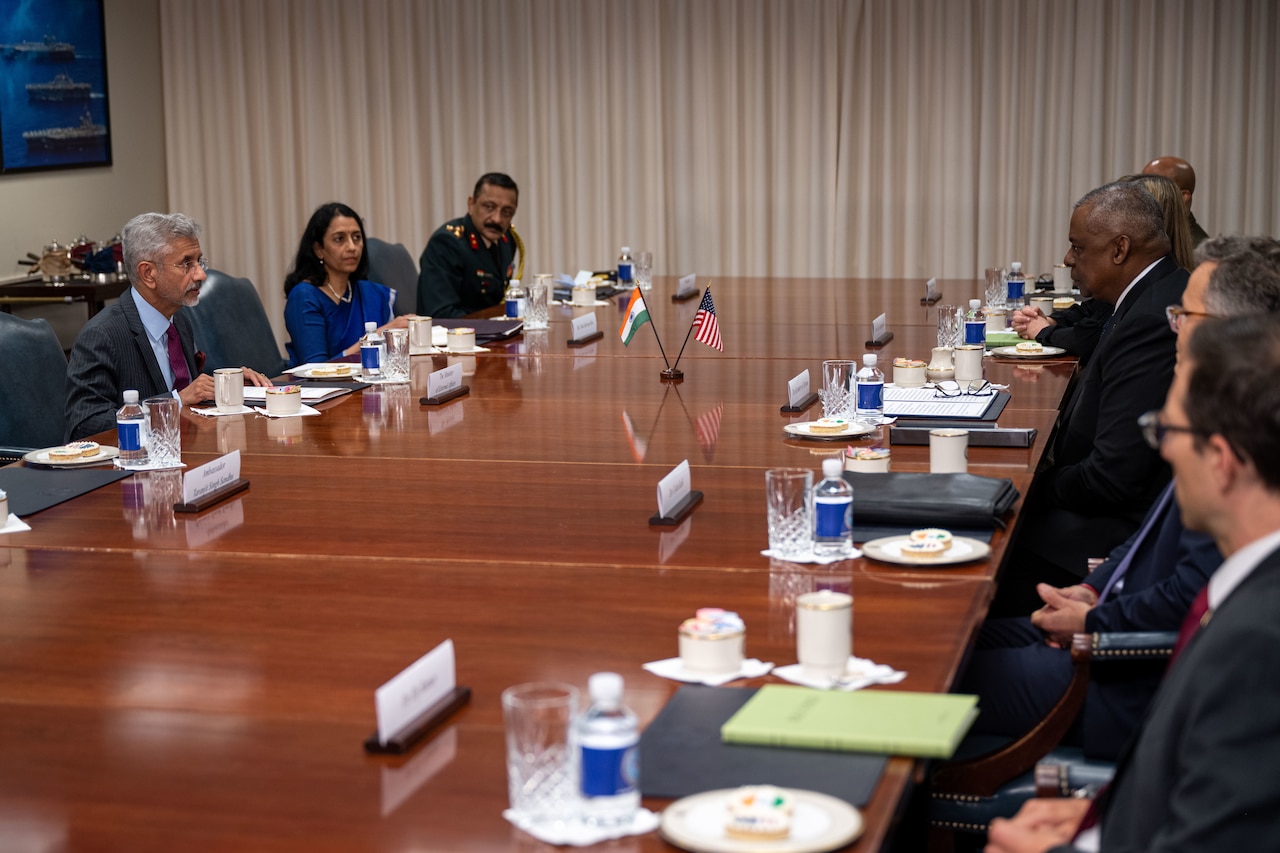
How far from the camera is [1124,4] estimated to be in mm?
8109

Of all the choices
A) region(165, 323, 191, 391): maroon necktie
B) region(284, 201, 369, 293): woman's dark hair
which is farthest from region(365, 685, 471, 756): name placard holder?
region(284, 201, 369, 293): woman's dark hair

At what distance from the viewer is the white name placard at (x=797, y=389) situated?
3873 mm

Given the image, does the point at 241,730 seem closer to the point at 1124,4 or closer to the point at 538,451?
the point at 538,451

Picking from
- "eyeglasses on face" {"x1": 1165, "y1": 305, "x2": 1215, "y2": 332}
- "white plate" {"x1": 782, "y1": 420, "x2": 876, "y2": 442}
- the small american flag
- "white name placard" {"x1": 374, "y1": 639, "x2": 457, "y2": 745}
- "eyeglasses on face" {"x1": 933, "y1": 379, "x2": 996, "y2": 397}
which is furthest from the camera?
the small american flag

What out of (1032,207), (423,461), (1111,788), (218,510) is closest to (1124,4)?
(1032,207)

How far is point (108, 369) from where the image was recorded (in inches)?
164

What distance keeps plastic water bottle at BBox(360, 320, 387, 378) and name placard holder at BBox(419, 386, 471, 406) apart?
304 mm

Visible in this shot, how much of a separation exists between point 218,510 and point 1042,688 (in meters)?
1.55

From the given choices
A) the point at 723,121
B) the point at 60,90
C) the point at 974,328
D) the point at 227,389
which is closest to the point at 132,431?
the point at 227,389

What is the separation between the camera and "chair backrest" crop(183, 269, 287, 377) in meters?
5.54

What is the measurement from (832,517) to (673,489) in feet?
1.36

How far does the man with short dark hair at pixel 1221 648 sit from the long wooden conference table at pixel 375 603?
0.25 meters

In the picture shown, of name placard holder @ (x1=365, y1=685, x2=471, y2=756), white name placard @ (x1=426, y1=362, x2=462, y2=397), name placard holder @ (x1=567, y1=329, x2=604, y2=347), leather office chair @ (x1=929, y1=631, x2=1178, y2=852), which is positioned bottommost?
leather office chair @ (x1=929, y1=631, x2=1178, y2=852)

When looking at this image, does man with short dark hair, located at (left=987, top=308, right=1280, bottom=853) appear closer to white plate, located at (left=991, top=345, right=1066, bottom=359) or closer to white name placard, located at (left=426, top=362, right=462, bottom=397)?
white name placard, located at (left=426, top=362, right=462, bottom=397)
